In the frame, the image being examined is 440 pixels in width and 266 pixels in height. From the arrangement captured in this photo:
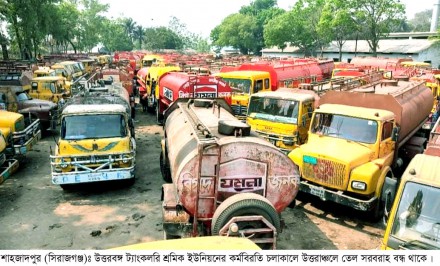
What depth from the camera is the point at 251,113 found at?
12523mm

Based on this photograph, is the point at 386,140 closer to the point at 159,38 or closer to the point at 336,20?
the point at 336,20

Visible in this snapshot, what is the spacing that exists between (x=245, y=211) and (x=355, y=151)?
4079 millimetres

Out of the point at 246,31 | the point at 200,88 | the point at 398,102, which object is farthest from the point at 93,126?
the point at 246,31

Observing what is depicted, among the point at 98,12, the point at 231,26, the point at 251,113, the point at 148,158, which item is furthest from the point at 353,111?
the point at 98,12

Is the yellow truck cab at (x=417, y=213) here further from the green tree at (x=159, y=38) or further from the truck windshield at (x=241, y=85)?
the green tree at (x=159, y=38)

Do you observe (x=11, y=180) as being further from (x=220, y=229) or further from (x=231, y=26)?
(x=231, y=26)

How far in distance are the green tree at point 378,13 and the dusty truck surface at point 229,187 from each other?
138 ft

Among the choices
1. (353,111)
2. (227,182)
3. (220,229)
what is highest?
(353,111)

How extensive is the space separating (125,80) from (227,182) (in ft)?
61.2

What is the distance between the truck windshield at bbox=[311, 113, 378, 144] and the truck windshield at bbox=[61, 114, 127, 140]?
18.4 feet

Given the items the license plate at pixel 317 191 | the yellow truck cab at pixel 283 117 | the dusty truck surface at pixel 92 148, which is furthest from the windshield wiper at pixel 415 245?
the dusty truck surface at pixel 92 148

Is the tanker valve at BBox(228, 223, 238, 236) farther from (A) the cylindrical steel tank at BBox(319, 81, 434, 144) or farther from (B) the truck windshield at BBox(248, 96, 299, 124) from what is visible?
(A) the cylindrical steel tank at BBox(319, 81, 434, 144)

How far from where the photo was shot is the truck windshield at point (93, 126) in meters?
10.4

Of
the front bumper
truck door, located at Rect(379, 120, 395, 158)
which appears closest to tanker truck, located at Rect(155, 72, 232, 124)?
the front bumper
